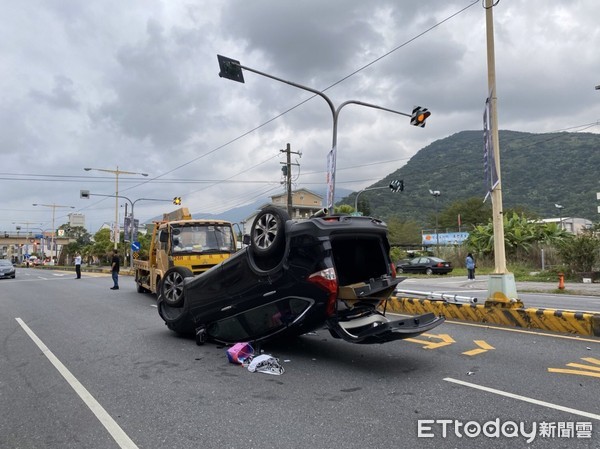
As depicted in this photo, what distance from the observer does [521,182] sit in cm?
9288

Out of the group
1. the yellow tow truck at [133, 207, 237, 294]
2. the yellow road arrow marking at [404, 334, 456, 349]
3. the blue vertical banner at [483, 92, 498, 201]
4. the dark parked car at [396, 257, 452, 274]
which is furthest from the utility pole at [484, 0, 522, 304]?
the dark parked car at [396, 257, 452, 274]

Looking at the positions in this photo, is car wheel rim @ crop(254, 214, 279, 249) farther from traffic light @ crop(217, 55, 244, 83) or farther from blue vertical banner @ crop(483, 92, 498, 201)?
traffic light @ crop(217, 55, 244, 83)

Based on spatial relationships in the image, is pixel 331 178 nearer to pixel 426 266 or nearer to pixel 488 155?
pixel 488 155

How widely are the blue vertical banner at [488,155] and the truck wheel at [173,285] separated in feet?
21.0

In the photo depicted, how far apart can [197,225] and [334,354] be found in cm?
754

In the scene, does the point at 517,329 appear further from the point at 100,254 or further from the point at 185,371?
the point at 100,254

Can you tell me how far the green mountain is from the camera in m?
82.8

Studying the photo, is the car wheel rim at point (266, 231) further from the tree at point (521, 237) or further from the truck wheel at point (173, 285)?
Answer: the tree at point (521, 237)

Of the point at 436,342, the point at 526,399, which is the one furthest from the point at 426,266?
the point at 526,399

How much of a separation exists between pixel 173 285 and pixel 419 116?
38.2 ft

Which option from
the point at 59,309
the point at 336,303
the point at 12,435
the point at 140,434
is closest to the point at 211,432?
the point at 140,434

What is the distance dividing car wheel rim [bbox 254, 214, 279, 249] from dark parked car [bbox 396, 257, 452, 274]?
2659 cm

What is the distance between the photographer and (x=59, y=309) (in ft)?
41.8

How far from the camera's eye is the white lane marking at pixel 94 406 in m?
3.89
